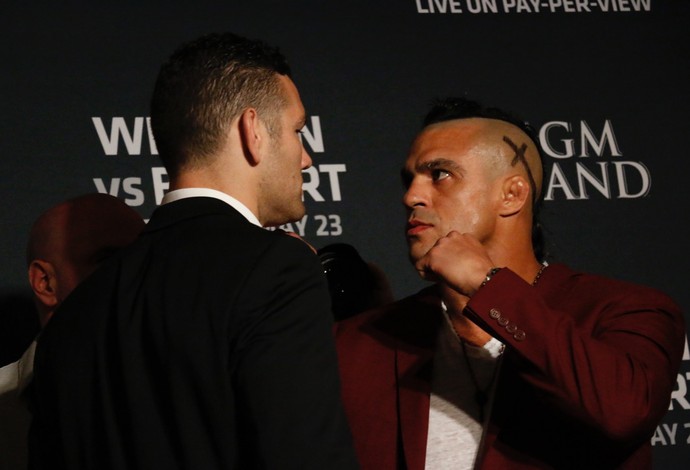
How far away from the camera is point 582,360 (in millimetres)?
1498

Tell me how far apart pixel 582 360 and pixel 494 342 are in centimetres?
30

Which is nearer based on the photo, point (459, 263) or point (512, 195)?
point (459, 263)

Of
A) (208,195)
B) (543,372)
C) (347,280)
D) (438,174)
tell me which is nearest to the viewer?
(208,195)

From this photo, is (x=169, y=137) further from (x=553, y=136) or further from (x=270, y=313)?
(x=553, y=136)

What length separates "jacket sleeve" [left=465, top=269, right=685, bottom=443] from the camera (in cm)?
149

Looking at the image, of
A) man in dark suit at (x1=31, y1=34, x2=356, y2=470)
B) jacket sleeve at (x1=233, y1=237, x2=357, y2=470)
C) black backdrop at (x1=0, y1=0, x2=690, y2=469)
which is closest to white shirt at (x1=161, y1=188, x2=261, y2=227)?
man in dark suit at (x1=31, y1=34, x2=356, y2=470)

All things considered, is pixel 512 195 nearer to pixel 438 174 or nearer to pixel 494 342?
pixel 438 174

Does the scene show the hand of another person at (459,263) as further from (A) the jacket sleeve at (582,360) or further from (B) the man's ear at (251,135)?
(B) the man's ear at (251,135)

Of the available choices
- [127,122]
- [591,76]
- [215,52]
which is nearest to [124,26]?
[127,122]

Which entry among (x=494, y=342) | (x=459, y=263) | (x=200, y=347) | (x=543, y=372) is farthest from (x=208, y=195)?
(x=494, y=342)

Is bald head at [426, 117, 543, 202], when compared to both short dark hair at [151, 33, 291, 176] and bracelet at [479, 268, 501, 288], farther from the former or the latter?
short dark hair at [151, 33, 291, 176]

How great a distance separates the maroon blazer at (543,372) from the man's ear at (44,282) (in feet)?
1.88

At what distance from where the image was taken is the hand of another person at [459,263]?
1566 millimetres

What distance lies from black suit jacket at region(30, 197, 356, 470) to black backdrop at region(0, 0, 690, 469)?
3.41 ft
